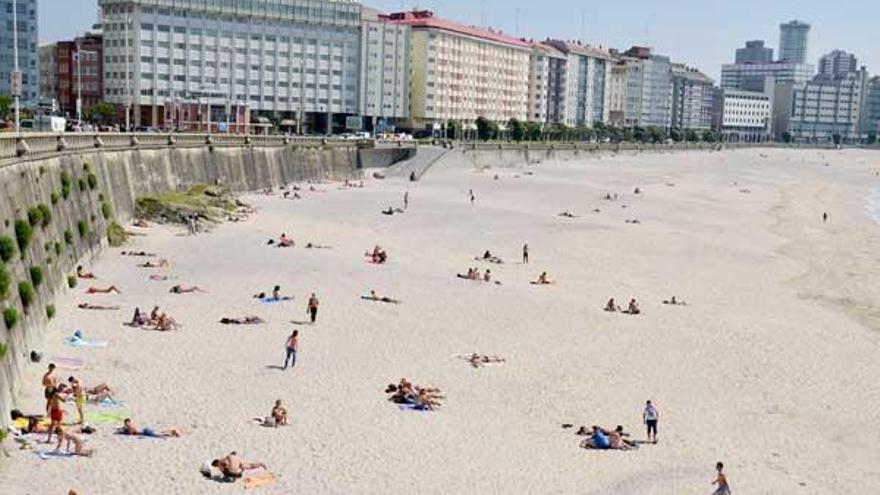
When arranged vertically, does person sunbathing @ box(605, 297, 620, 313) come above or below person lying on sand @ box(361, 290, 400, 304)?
below

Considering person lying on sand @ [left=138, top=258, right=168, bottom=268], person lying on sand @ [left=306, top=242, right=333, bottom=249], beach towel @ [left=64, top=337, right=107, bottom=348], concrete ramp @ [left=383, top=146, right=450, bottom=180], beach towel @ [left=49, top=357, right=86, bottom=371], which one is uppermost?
concrete ramp @ [left=383, top=146, right=450, bottom=180]

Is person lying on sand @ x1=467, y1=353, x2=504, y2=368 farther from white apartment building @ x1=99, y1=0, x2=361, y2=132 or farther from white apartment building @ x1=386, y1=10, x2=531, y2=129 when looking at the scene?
white apartment building @ x1=386, y1=10, x2=531, y2=129

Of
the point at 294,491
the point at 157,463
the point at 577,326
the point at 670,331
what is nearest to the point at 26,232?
the point at 157,463

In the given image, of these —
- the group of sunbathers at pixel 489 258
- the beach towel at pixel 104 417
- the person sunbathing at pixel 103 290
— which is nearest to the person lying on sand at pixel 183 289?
the person sunbathing at pixel 103 290

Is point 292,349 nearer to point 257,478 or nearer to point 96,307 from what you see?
point 257,478

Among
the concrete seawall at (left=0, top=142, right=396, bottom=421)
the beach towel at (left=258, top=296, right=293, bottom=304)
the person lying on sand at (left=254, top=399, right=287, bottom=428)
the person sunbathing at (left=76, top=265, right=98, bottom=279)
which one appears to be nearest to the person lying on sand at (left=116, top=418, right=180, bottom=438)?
the person lying on sand at (left=254, top=399, right=287, bottom=428)

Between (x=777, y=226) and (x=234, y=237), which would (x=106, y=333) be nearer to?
(x=234, y=237)

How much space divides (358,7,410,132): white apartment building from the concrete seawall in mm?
71432

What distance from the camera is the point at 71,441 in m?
20.8

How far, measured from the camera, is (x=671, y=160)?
171000mm

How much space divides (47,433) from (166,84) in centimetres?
11088

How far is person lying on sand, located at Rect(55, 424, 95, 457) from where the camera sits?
20.5 m

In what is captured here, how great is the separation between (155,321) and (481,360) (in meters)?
9.97

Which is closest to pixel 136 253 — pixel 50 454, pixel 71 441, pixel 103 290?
pixel 103 290
